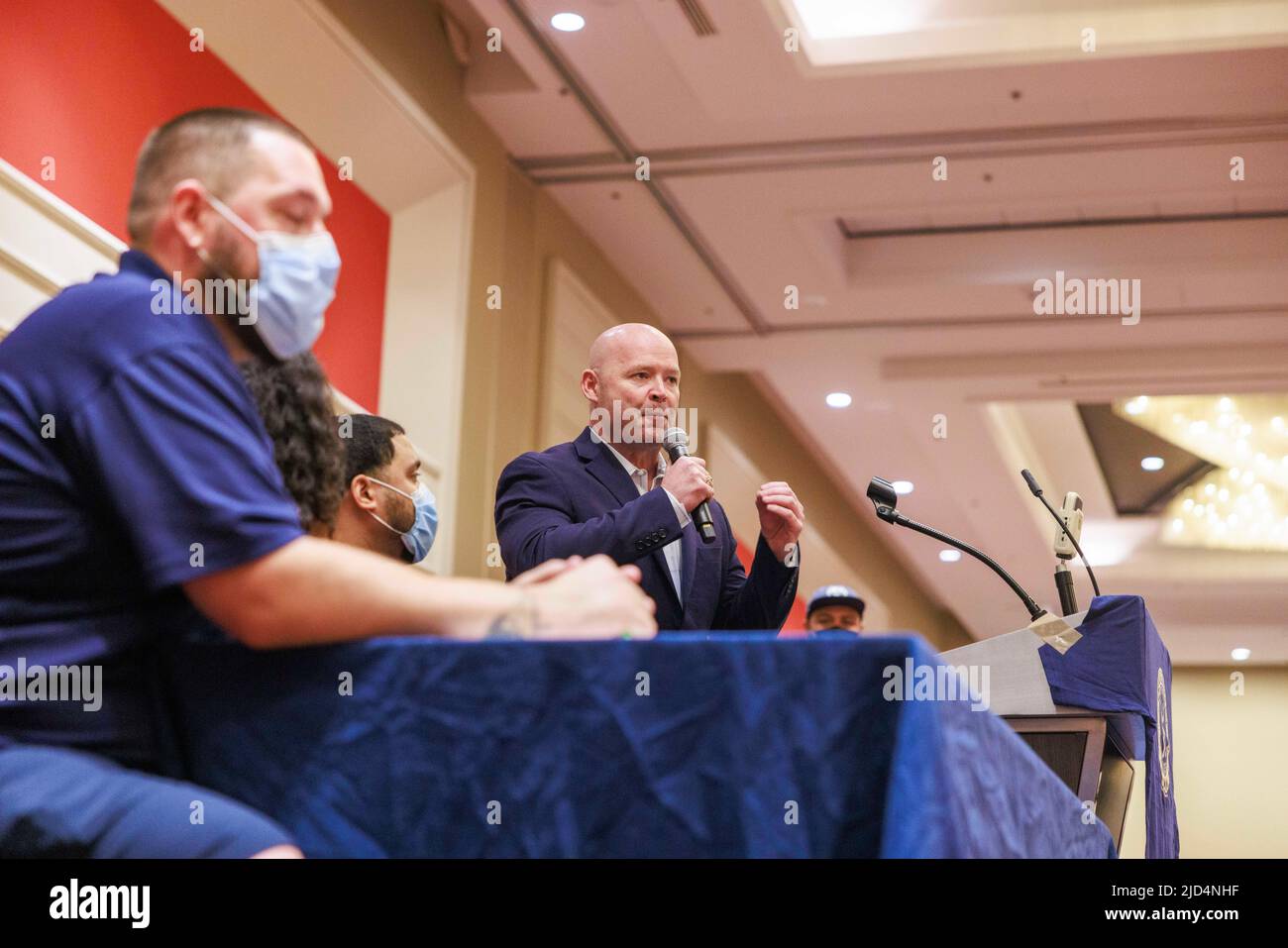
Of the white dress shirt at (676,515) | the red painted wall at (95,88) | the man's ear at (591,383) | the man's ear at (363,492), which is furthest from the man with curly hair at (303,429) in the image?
the red painted wall at (95,88)

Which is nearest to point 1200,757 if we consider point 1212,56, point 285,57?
point 1212,56

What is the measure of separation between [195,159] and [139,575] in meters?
0.37

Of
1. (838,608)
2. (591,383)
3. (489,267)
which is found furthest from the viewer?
(489,267)

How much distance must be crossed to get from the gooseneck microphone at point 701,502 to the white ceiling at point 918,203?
314 cm

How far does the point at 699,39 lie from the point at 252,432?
4.72m

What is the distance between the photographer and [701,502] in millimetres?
2363

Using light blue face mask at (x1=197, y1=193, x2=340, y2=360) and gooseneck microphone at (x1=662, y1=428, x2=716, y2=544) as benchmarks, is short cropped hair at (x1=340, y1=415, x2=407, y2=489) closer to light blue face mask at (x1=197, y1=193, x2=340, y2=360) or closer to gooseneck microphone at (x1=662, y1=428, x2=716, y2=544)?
gooseneck microphone at (x1=662, y1=428, x2=716, y2=544)

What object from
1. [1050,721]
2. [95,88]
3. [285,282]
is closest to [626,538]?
[1050,721]

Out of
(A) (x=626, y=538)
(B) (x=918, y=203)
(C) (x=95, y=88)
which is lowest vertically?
(A) (x=626, y=538)

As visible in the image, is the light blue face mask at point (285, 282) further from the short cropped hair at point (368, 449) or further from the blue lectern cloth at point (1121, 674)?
the blue lectern cloth at point (1121, 674)

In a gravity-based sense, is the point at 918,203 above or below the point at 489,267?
above

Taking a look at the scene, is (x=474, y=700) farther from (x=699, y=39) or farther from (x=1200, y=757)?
(x=1200, y=757)

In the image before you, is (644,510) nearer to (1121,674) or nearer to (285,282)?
(1121,674)

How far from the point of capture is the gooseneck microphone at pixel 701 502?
237 centimetres
